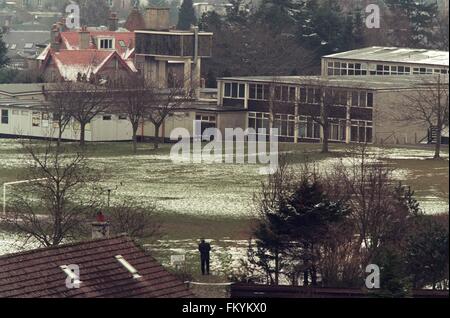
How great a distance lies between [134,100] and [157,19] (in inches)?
543

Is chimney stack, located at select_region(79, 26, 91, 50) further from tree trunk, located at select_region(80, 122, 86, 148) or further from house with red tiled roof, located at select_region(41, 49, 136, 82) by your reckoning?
tree trunk, located at select_region(80, 122, 86, 148)

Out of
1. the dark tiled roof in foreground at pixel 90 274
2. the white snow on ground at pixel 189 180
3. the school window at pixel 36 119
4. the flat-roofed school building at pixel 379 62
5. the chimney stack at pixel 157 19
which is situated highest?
the chimney stack at pixel 157 19

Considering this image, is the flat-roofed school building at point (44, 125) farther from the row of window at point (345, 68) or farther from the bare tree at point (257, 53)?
the bare tree at point (257, 53)

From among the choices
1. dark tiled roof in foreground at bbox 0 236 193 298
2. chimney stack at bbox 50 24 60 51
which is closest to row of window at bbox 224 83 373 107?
chimney stack at bbox 50 24 60 51

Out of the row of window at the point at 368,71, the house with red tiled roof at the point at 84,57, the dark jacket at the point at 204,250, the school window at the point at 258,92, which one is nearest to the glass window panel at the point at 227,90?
the school window at the point at 258,92

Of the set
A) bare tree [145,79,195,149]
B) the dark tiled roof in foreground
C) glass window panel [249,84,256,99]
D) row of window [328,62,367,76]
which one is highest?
row of window [328,62,367,76]

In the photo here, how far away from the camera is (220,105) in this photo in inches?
1439

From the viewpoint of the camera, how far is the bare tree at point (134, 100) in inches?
1314

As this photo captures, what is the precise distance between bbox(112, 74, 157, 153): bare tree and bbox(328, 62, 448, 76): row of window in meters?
4.99

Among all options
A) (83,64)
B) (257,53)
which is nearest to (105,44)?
(83,64)

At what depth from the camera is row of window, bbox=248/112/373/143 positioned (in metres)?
31.9

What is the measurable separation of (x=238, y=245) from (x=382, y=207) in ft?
14.8

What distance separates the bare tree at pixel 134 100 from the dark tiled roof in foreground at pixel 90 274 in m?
22.5
